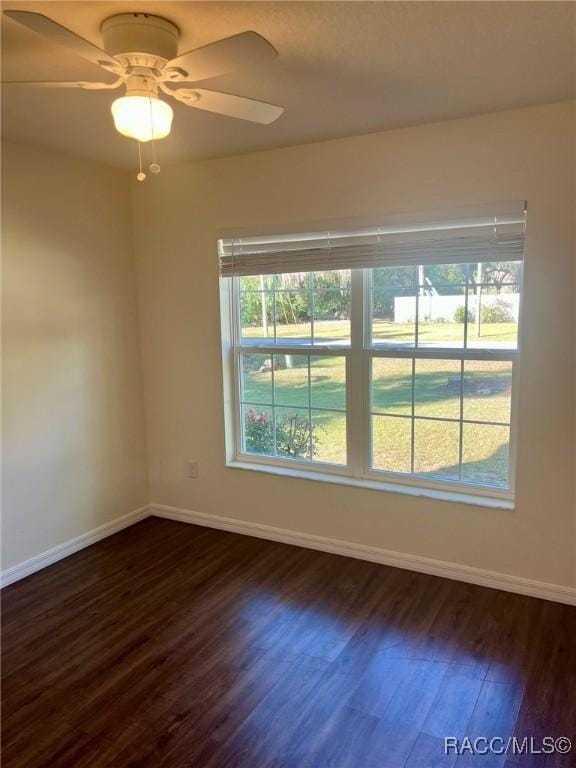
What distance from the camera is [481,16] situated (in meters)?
1.62

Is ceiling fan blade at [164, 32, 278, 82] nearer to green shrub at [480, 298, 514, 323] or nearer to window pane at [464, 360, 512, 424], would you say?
green shrub at [480, 298, 514, 323]

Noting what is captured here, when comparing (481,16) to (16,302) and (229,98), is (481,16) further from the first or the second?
(16,302)

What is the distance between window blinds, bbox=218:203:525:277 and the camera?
8.51ft

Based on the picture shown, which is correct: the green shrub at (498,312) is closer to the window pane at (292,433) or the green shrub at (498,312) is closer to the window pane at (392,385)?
the window pane at (392,385)

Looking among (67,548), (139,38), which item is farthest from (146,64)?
(67,548)

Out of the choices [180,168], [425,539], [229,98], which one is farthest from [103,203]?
[425,539]

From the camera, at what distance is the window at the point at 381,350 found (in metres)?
2.75

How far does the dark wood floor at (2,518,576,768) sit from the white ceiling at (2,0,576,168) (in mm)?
2399

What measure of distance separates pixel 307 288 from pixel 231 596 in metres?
1.81

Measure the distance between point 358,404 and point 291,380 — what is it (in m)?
0.48

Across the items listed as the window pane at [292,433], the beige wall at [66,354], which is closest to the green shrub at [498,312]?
the window pane at [292,433]

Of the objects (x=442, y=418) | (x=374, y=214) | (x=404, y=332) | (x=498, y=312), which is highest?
(x=374, y=214)

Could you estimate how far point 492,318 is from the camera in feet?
9.02

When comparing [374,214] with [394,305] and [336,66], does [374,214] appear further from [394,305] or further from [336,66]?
[336,66]
